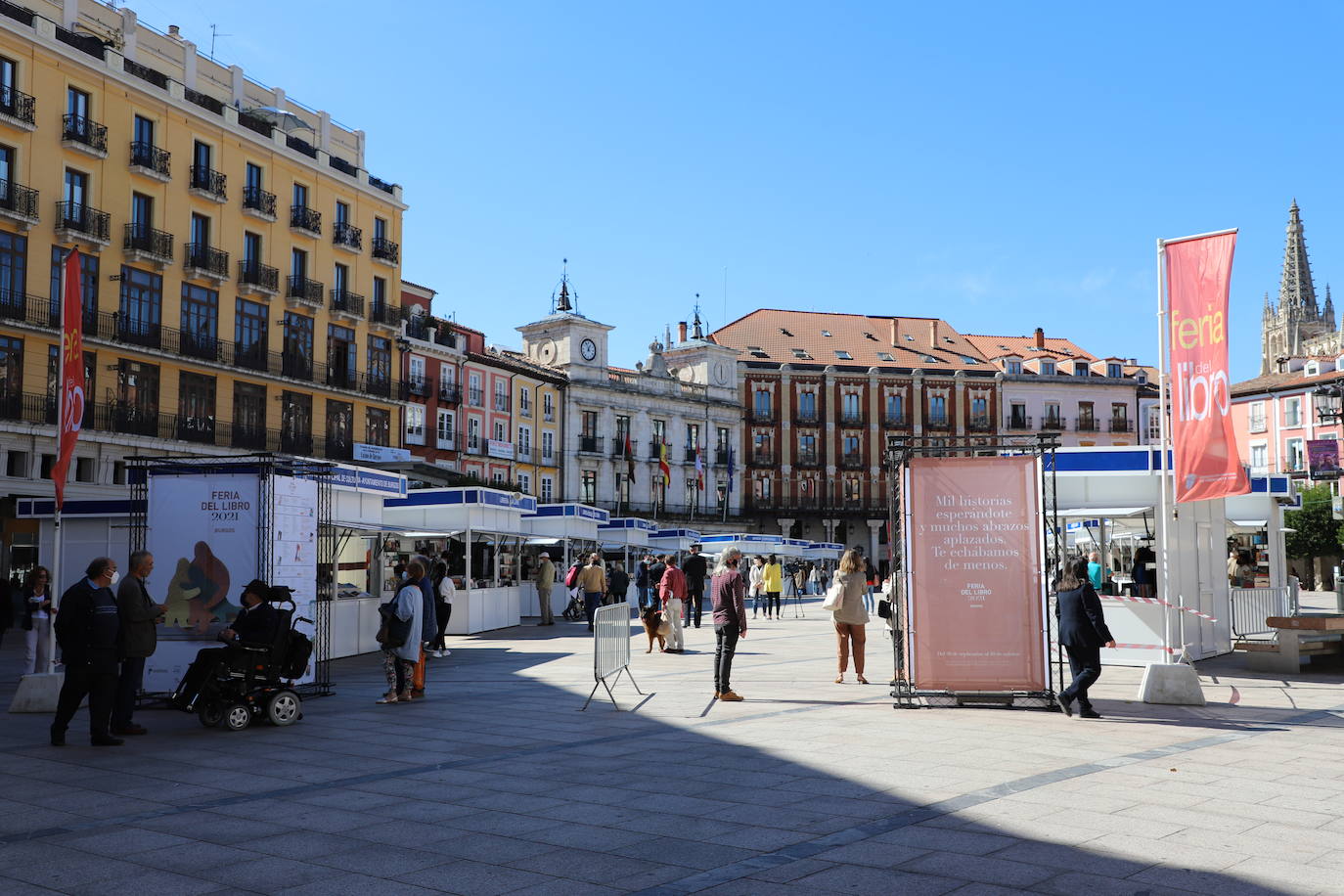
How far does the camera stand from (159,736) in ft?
38.3

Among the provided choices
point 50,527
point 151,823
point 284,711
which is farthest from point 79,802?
point 50,527

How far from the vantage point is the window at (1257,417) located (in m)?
79.1

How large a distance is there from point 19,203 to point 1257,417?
71877 millimetres

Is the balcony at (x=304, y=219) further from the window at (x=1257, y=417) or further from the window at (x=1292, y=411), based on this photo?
the window at (x=1257, y=417)

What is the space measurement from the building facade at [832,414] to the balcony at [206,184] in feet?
155

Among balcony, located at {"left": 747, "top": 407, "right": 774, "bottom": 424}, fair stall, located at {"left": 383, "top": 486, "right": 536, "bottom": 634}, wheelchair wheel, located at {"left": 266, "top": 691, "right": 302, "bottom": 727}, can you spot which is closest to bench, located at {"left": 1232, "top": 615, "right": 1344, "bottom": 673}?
wheelchair wheel, located at {"left": 266, "top": 691, "right": 302, "bottom": 727}

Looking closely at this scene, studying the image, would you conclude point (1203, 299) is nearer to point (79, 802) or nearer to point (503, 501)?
point (79, 802)

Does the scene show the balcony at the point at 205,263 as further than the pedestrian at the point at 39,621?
Yes

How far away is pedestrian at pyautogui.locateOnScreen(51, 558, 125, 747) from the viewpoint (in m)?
11.0

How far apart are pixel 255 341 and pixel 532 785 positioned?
4055 centimetres

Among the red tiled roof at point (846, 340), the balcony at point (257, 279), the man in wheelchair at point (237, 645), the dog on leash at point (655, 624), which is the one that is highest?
the red tiled roof at point (846, 340)

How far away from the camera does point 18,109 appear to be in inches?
1449

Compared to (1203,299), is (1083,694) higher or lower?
lower

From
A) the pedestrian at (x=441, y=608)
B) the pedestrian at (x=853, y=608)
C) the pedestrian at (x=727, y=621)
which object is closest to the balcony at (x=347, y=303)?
the pedestrian at (x=441, y=608)
